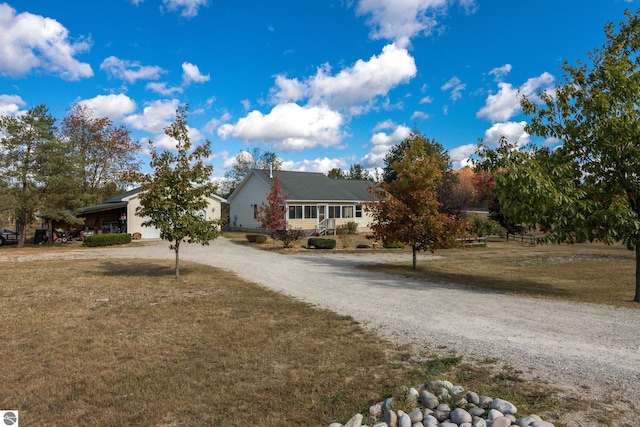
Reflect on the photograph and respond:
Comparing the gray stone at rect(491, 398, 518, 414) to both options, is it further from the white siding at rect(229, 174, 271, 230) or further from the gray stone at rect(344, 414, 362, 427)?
the white siding at rect(229, 174, 271, 230)

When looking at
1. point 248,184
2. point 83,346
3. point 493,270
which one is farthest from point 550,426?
point 248,184

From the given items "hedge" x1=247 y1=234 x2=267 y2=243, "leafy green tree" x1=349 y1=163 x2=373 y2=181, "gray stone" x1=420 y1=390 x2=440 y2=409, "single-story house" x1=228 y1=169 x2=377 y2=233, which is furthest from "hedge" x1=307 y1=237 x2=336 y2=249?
"leafy green tree" x1=349 y1=163 x2=373 y2=181

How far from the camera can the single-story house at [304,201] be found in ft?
108

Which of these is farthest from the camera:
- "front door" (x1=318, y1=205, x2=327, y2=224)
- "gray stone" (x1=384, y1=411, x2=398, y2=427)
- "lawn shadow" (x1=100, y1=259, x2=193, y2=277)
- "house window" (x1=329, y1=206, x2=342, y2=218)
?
"house window" (x1=329, y1=206, x2=342, y2=218)

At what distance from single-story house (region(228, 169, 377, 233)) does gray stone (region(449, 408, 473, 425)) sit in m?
27.2

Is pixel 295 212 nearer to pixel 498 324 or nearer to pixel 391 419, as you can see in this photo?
pixel 498 324

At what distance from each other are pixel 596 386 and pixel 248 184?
1345 inches

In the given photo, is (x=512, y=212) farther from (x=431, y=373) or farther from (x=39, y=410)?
(x=39, y=410)

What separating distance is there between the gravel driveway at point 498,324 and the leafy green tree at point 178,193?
2.49m

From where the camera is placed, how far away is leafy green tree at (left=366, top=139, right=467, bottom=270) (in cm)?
1475

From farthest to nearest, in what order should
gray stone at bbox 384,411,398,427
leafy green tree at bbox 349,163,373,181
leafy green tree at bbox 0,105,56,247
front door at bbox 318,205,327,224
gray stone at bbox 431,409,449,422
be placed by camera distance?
leafy green tree at bbox 349,163,373,181
front door at bbox 318,205,327,224
leafy green tree at bbox 0,105,56,247
gray stone at bbox 431,409,449,422
gray stone at bbox 384,411,398,427

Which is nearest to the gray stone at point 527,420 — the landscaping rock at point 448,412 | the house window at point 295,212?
the landscaping rock at point 448,412

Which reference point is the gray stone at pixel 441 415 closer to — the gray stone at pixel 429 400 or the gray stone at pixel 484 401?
the gray stone at pixel 429 400

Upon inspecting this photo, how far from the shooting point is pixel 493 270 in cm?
1670
